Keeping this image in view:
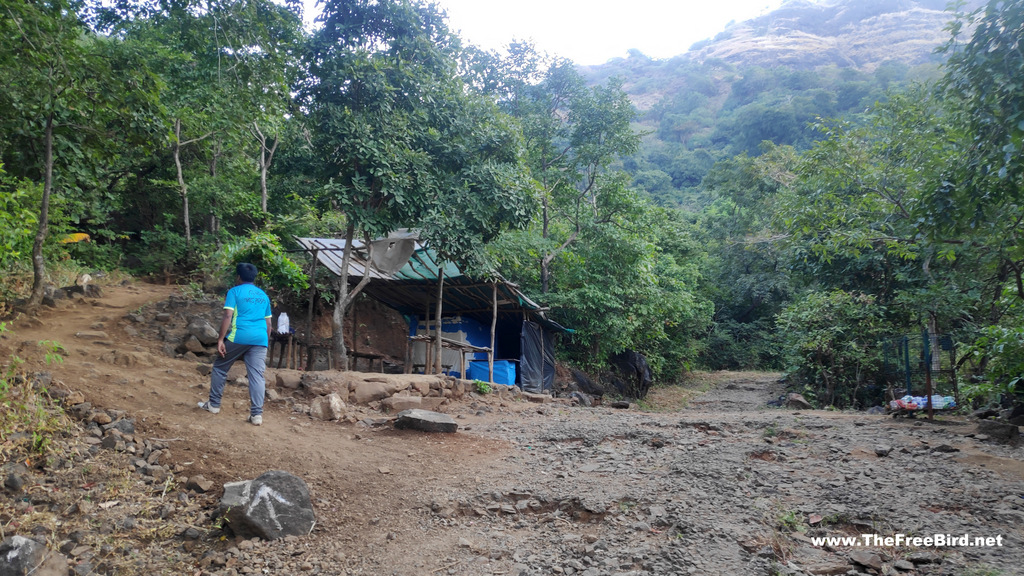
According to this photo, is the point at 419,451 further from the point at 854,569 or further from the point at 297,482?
the point at 854,569

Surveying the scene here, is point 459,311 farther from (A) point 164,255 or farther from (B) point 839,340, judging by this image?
(B) point 839,340

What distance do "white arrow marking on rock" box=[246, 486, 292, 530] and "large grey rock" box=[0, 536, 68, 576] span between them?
88 cm

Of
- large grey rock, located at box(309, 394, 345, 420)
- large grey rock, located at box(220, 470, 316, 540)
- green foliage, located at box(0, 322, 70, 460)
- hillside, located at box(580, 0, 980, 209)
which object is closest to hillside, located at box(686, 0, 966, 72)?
hillside, located at box(580, 0, 980, 209)

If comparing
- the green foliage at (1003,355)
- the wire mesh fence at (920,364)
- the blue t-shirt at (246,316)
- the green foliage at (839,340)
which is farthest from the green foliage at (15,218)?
the green foliage at (839,340)

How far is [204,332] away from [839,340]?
12701mm

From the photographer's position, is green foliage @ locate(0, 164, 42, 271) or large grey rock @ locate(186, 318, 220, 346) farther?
large grey rock @ locate(186, 318, 220, 346)

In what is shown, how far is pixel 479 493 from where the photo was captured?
13.6ft

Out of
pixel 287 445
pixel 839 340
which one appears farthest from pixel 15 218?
pixel 839 340

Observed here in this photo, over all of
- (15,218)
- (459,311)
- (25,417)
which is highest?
(15,218)

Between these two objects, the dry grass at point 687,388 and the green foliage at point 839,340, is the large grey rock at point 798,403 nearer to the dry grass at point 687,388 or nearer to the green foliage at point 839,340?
the green foliage at point 839,340

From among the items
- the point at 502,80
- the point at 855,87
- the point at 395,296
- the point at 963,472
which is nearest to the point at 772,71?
the point at 855,87

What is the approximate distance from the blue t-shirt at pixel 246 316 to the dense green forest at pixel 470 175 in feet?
→ 7.30

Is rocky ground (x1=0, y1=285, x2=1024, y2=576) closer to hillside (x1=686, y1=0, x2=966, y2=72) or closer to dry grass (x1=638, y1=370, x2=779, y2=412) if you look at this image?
dry grass (x1=638, y1=370, x2=779, y2=412)

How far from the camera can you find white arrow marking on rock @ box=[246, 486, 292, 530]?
3.29 metres
